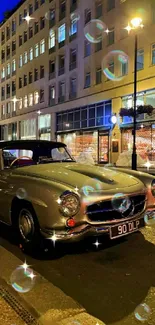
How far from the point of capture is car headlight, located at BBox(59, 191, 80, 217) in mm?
3891

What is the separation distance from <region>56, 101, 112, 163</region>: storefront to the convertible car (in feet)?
74.5

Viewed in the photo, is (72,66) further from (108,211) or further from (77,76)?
(108,211)

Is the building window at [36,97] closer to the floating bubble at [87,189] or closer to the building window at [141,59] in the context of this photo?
the building window at [141,59]

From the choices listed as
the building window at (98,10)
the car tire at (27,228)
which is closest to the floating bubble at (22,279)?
the car tire at (27,228)

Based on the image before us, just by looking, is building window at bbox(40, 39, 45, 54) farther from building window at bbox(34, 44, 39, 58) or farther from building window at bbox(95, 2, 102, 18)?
building window at bbox(95, 2, 102, 18)

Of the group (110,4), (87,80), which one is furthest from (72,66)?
(110,4)

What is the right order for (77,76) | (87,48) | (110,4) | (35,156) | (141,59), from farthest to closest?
(77,76)
(87,48)
(110,4)
(141,59)
(35,156)

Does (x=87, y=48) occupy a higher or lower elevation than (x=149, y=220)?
higher

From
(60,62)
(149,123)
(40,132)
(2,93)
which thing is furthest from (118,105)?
(2,93)

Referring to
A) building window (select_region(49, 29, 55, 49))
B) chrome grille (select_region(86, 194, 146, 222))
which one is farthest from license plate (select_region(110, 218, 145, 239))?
building window (select_region(49, 29, 55, 49))

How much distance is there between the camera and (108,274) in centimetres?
385

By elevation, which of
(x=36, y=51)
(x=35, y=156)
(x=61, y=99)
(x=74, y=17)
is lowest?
(x=35, y=156)

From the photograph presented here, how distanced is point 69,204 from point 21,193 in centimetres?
88

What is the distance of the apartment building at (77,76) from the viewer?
2438 centimetres
